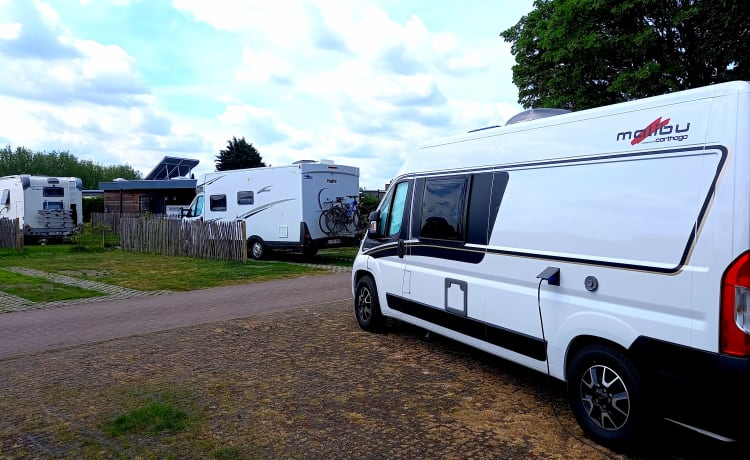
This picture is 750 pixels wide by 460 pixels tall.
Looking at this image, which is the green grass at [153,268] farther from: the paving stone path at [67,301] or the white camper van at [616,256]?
the white camper van at [616,256]

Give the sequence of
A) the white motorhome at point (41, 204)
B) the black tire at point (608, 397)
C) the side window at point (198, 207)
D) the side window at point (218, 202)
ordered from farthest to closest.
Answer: the white motorhome at point (41, 204) < the side window at point (198, 207) < the side window at point (218, 202) < the black tire at point (608, 397)

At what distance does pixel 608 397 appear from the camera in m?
4.17

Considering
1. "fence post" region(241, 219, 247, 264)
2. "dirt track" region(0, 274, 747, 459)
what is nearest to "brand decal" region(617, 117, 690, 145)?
"dirt track" region(0, 274, 747, 459)

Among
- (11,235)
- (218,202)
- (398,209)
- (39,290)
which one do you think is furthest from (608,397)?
(11,235)

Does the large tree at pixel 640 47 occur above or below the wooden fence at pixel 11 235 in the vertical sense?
above

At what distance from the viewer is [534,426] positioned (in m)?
4.64

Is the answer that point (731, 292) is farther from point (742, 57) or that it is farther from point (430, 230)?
point (742, 57)

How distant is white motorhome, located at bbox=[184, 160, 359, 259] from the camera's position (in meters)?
17.2

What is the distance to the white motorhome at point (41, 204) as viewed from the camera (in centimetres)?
2609

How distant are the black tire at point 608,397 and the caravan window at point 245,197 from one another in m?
15.0

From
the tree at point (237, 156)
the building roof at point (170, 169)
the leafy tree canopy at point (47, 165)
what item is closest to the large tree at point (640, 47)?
the building roof at point (170, 169)

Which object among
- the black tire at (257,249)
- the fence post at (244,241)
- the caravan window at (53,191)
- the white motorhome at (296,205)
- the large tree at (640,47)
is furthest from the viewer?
the caravan window at (53,191)

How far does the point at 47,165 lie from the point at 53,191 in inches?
2077

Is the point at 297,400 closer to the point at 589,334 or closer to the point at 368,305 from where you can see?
the point at 589,334
